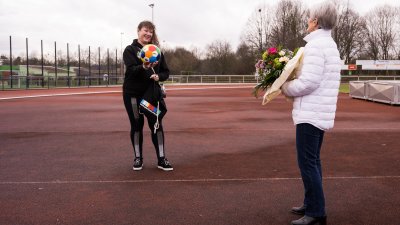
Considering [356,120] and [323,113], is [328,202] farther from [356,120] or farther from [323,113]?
[356,120]

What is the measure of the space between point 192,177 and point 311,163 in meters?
2.14

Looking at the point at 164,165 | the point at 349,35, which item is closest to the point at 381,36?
the point at 349,35

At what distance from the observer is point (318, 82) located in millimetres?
3428

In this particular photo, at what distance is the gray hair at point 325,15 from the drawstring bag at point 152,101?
259 centimetres

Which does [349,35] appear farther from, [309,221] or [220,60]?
[309,221]

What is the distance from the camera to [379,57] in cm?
7006

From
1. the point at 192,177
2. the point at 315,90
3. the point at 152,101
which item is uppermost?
the point at 315,90

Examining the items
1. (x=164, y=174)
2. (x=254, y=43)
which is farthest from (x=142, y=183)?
(x=254, y=43)

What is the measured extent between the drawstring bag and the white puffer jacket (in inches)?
92.4

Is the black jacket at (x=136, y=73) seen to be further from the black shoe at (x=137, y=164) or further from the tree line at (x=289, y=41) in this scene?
the tree line at (x=289, y=41)

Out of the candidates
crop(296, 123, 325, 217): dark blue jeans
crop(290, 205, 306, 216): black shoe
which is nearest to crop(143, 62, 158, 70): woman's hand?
crop(296, 123, 325, 217): dark blue jeans

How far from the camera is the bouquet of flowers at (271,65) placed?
3.85m

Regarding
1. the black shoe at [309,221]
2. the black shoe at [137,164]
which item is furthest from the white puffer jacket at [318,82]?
the black shoe at [137,164]

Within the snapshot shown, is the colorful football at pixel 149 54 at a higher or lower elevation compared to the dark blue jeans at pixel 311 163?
higher
